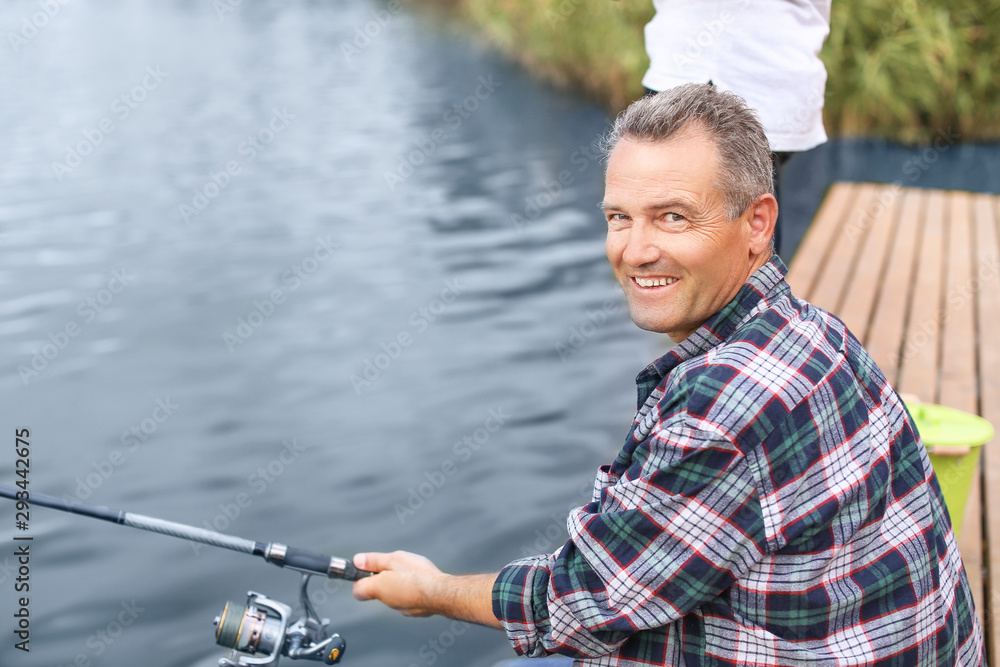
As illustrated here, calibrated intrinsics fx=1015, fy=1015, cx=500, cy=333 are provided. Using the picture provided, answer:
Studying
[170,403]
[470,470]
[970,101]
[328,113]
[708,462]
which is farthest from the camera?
[328,113]

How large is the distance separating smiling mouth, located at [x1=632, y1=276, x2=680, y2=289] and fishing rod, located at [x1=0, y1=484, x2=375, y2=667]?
2.56 feet

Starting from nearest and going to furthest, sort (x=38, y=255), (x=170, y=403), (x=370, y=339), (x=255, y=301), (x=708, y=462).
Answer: (x=708, y=462), (x=170, y=403), (x=370, y=339), (x=255, y=301), (x=38, y=255)

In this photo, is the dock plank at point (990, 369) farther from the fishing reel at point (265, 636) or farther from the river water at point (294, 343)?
the fishing reel at point (265, 636)

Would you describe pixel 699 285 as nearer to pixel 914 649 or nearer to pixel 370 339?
pixel 914 649

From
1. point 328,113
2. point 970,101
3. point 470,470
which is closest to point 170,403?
point 470,470

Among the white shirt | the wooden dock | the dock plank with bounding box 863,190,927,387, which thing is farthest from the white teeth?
the dock plank with bounding box 863,190,927,387

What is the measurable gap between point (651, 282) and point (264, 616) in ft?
3.24

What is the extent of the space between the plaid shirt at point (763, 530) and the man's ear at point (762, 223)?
0.12 meters

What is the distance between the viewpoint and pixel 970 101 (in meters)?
9.78

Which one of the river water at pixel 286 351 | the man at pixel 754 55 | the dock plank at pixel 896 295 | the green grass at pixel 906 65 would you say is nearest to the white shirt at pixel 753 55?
the man at pixel 754 55

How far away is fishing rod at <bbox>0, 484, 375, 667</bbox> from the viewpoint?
1922 millimetres

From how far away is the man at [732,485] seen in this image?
136cm

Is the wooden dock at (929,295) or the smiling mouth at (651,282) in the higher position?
the smiling mouth at (651,282)

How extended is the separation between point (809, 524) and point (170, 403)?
3670mm
